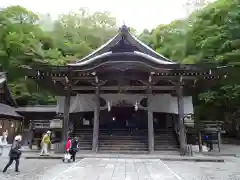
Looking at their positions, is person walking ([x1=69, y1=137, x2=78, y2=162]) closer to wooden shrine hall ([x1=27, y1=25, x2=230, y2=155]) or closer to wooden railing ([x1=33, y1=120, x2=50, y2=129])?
wooden shrine hall ([x1=27, y1=25, x2=230, y2=155])

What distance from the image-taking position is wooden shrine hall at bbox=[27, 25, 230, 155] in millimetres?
14711

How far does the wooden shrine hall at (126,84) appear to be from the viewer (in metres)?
14.7

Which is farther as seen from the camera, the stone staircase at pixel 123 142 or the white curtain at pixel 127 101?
the white curtain at pixel 127 101

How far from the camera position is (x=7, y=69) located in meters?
33.5

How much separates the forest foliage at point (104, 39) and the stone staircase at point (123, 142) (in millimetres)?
7195

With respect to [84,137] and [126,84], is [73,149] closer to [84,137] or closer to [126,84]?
[84,137]

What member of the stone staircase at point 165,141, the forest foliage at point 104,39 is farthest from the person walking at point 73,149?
the forest foliage at point 104,39

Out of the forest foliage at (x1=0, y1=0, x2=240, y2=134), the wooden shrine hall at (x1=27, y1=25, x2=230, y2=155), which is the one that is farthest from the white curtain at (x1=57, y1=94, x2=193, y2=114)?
the forest foliage at (x1=0, y1=0, x2=240, y2=134)

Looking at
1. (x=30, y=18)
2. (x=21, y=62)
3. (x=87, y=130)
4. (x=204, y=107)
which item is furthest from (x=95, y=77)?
(x=30, y=18)

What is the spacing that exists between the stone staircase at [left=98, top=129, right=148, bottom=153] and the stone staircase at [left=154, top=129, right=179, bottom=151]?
760mm

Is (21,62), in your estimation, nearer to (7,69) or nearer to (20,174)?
(7,69)

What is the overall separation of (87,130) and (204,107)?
14.5 metres

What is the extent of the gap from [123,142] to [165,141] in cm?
281

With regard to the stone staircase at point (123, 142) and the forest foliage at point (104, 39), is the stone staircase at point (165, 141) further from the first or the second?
the forest foliage at point (104, 39)
